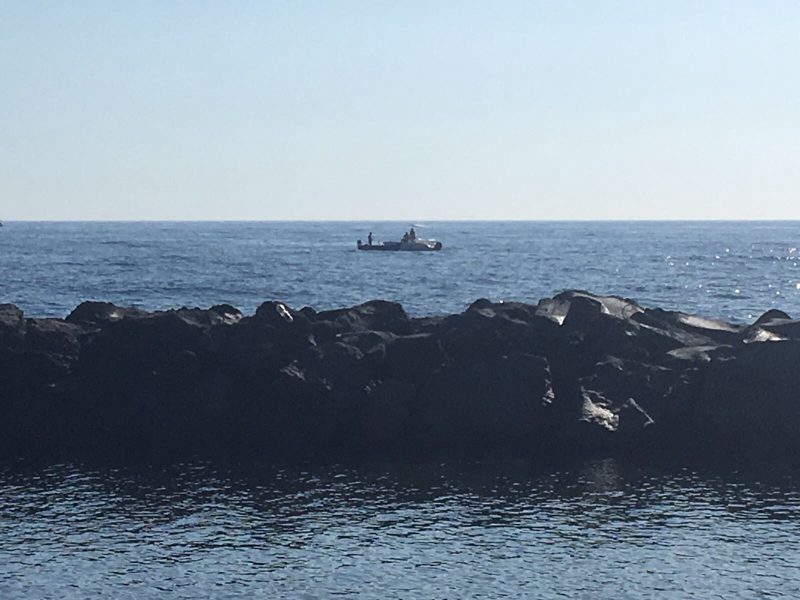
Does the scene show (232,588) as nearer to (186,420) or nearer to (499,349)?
(186,420)

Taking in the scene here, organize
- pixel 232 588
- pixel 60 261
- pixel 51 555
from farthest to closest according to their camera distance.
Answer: pixel 60 261
pixel 51 555
pixel 232 588

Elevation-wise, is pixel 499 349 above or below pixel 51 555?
above

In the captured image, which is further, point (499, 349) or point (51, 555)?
point (499, 349)

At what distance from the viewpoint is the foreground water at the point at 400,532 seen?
2520cm

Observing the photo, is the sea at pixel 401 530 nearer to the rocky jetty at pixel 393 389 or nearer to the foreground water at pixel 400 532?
the foreground water at pixel 400 532

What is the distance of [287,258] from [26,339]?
119m

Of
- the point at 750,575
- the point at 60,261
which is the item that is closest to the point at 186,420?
the point at 750,575

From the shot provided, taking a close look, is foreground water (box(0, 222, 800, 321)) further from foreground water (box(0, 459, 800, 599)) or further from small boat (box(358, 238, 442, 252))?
foreground water (box(0, 459, 800, 599))

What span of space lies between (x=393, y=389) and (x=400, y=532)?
34.2 ft

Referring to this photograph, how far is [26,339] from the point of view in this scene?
42031 millimetres

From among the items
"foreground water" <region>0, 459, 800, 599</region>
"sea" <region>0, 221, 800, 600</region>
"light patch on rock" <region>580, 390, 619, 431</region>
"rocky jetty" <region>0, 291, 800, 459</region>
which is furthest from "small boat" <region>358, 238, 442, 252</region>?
"foreground water" <region>0, 459, 800, 599</region>

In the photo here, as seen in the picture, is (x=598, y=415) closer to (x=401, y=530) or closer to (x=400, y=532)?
(x=401, y=530)

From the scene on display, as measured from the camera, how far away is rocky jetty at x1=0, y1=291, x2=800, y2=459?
124ft

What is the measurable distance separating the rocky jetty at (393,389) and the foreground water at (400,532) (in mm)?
2773
